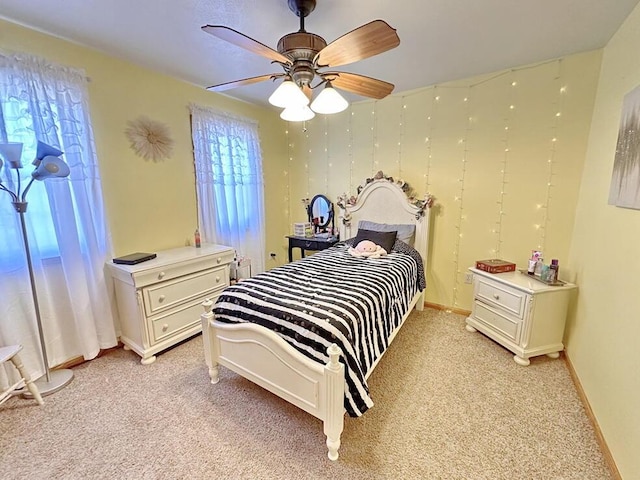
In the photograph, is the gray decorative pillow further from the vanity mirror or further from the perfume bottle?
the perfume bottle

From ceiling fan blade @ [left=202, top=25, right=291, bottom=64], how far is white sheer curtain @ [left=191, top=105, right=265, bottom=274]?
5.70ft

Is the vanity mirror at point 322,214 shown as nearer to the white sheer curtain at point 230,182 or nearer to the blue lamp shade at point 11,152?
the white sheer curtain at point 230,182

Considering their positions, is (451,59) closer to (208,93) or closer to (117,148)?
(208,93)

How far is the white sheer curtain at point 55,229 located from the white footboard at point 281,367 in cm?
112

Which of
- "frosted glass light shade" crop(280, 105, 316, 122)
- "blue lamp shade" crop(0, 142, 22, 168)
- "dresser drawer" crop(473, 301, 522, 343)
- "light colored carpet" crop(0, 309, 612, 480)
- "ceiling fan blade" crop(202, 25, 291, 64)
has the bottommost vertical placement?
"light colored carpet" crop(0, 309, 612, 480)

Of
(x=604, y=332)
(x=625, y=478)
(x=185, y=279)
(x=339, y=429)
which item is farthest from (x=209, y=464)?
(x=604, y=332)

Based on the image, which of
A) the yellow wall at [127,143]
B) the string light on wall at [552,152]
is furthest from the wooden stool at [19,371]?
the string light on wall at [552,152]

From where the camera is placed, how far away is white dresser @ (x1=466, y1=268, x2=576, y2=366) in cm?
226

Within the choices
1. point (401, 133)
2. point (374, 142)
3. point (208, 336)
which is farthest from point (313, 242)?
point (208, 336)

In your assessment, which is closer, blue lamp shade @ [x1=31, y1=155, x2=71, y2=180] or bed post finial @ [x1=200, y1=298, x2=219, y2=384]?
blue lamp shade @ [x1=31, y1=155, x2=71, y2=180]

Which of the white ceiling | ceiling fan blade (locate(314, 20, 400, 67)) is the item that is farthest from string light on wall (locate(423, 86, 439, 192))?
ceiling fan blade (locate(314, 20, 400, 67))

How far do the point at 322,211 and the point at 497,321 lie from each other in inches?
96.9

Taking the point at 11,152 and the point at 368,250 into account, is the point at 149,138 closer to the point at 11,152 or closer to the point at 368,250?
the point at 11,152

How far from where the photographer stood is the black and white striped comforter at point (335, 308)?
154cm
